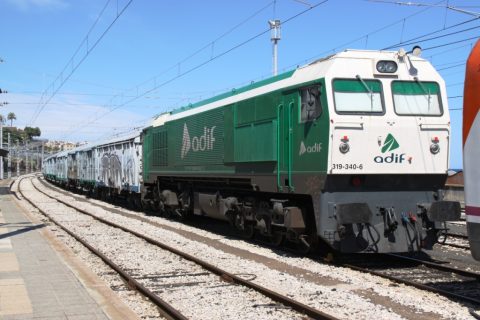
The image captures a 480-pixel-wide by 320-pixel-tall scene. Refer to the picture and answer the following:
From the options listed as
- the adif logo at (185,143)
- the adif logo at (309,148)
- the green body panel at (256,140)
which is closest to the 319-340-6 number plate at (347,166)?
the green body panel at (256,140)

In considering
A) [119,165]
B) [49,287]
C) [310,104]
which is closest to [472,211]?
[310,104]

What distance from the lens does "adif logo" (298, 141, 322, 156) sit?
9.60m

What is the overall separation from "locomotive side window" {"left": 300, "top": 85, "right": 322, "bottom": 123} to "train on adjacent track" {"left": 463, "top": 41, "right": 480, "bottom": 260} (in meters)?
3.81

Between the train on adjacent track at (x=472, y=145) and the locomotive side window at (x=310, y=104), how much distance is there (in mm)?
3813

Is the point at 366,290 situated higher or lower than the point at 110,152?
lower

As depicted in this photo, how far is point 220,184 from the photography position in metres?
14.4

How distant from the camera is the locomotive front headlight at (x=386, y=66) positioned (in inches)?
386

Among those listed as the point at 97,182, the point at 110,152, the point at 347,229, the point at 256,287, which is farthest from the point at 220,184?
the point at 97,182

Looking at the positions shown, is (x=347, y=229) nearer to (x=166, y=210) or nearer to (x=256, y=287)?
(x=256, y=287)

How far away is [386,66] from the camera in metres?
9.84

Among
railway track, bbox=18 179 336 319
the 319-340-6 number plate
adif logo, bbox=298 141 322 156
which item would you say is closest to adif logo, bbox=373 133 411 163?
the 319-340-6 number plate

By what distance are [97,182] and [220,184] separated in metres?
19.6

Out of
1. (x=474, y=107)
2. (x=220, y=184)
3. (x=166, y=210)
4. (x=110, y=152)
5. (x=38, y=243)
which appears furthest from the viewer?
(x=110, y=152)

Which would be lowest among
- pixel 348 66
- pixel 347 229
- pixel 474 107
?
pixel 347 229
